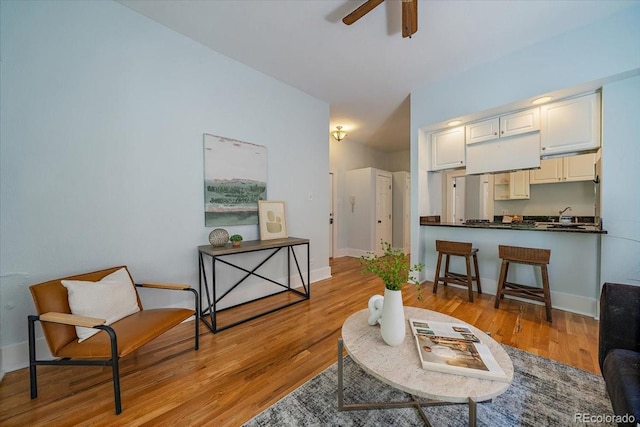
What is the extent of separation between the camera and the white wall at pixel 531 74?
217 cm

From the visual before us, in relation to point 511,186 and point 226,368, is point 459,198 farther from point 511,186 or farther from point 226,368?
point 226,368

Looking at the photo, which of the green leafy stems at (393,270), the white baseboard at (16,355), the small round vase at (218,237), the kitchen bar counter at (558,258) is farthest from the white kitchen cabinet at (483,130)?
the white baseboard at (16,355)

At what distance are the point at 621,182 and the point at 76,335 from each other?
15.4 ft

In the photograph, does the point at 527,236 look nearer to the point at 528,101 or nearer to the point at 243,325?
the point at 528,101

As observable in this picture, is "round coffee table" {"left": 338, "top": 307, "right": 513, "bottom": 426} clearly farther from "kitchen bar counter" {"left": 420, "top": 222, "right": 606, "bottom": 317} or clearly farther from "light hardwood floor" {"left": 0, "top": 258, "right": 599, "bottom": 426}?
"kitchen bar counter" {"left": 420, "top": 222, "right": 606, "bottom": 317}

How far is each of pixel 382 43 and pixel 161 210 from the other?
2879 mm

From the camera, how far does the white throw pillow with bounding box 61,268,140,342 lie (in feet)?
5.04

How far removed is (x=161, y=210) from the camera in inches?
90.6

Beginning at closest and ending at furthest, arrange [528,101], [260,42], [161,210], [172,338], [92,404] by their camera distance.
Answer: [92,404], [172,338], [161,210], [260,42], [528,101]

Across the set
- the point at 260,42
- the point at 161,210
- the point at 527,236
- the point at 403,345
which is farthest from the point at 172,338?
the point at 527,236

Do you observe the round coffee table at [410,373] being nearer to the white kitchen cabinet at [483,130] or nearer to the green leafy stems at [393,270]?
the green leafy stems at [393,270]

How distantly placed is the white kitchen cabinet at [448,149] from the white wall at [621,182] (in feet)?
4.36

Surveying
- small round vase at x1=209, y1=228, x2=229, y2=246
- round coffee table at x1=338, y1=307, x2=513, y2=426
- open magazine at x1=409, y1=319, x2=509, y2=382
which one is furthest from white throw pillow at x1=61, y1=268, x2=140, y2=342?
open magazine at x1=409, y1=319, x2=509, y2=382

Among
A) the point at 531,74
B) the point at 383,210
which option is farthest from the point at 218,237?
the point at 383,210
